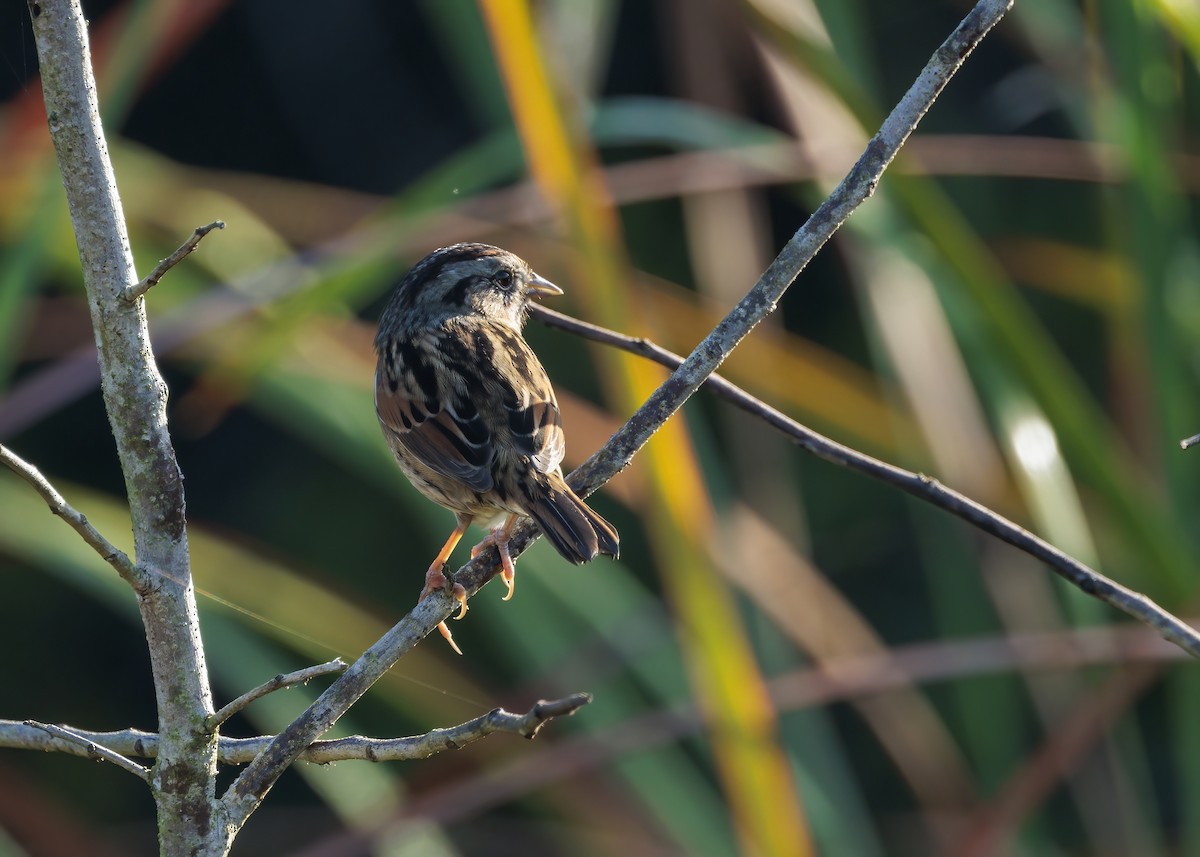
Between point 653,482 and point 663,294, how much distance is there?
1.57 metres

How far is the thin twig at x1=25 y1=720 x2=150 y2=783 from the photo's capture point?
1236 mm

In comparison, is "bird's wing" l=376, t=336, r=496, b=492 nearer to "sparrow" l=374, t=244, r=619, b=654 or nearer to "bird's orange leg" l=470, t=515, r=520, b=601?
"sparrow" l=374, t=244, r=619, b=654

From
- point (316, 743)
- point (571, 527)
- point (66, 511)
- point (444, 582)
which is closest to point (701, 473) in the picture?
point (571, 527)

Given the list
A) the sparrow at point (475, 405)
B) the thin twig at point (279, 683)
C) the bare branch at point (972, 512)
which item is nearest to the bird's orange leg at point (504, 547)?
the sparrow at point (475, 405)

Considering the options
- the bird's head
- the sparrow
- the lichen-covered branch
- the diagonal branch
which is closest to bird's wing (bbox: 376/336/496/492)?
the sparrow

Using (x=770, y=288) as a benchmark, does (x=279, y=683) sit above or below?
below

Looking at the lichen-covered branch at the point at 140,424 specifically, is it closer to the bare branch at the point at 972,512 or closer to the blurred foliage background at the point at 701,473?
the blurred foliage background at the point at 701,473

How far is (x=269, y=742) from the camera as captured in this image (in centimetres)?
135

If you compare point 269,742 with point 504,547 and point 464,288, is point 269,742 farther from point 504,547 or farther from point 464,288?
point 464,288

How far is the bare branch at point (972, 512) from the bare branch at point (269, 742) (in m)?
0.57

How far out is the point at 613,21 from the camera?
5.30m

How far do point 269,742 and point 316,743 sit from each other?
5 centimetres

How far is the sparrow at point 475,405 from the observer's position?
227 cm

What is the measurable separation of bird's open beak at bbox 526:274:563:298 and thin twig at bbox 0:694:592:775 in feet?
5.42
